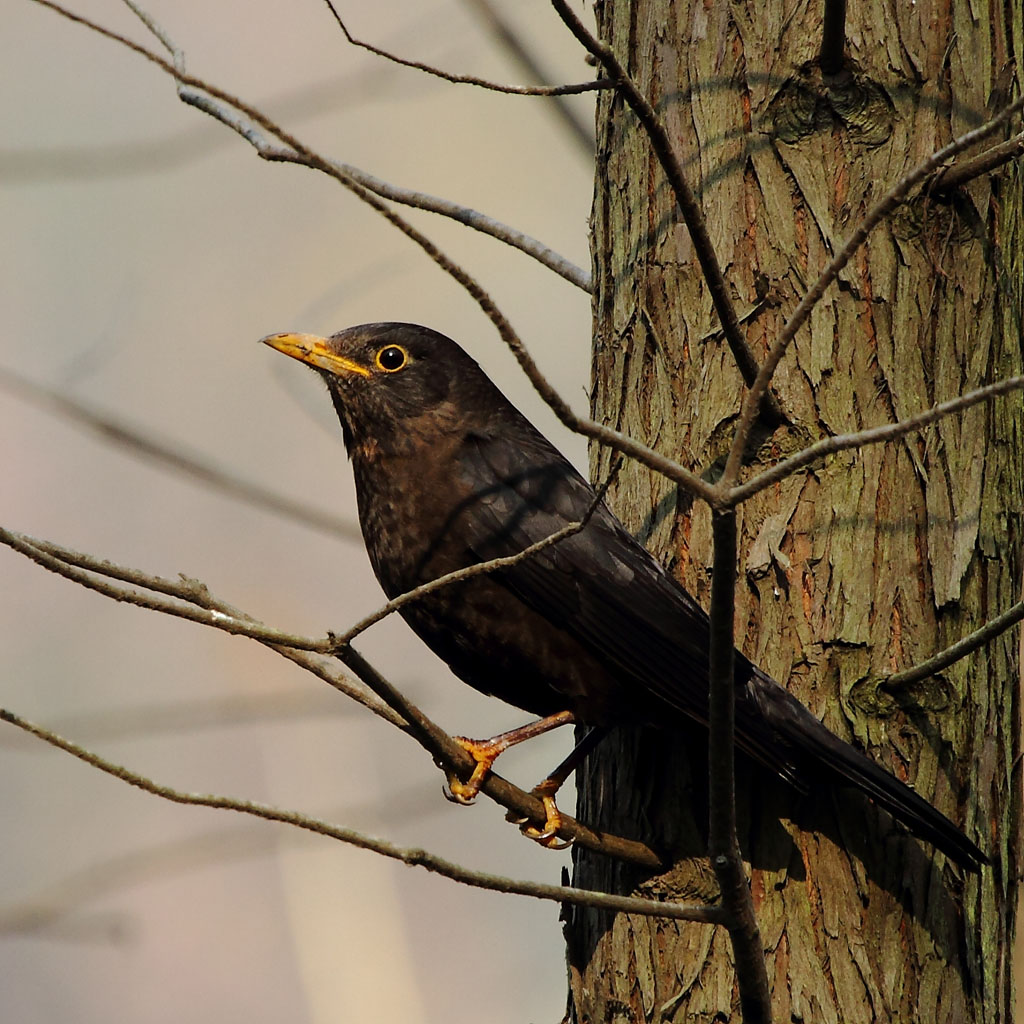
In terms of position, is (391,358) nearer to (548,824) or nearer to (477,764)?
(477,764)

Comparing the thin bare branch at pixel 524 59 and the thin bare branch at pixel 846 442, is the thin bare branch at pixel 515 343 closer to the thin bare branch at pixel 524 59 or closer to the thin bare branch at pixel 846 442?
the thin bare branch at pixel 846 442

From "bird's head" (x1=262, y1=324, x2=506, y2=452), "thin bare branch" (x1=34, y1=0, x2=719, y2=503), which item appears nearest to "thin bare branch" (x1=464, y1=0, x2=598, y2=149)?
"bird's head" (x1=262, y1=324, x2=506, y2=452)

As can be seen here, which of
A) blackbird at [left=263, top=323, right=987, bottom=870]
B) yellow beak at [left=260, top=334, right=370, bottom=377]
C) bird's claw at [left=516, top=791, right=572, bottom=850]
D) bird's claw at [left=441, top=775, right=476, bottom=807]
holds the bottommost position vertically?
bird's claw at [left=516, top=791, right=572, bottom=850]

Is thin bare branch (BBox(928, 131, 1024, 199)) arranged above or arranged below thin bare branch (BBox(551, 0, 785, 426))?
above

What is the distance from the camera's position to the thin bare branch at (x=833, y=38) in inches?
135

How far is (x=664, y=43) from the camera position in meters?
3.90

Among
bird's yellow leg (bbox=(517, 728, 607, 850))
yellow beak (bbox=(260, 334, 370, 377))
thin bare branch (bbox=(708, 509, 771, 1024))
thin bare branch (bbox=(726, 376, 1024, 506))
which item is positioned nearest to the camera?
thin bare branch (bbox=(726, 376, 1024, 506))

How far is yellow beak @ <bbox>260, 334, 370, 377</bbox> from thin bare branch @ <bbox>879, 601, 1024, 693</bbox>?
212cm

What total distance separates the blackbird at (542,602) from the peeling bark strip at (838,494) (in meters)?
0.13

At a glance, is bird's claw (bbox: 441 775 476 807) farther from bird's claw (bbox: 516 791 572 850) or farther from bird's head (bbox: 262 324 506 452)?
bird's head (bbox: 262 324 506 452)

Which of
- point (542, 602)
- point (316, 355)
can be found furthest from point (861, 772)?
point (316, 355)

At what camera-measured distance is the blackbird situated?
3348 mm

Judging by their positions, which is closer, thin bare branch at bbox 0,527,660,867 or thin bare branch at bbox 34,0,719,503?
thin bare branch at bbox 34,0,719,503

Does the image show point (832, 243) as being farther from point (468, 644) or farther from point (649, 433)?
point (468, 644)
